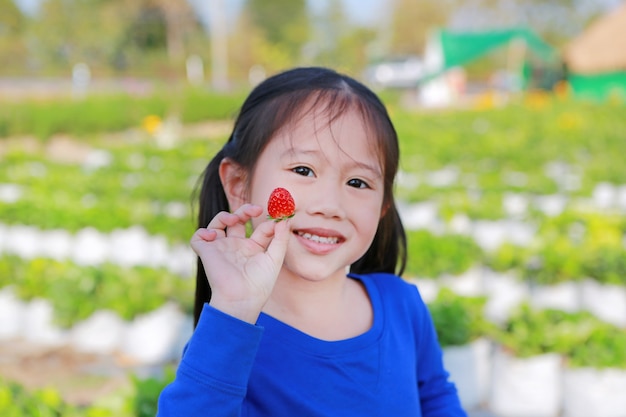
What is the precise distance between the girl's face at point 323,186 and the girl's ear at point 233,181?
0.20 ft

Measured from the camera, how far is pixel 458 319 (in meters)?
3.41

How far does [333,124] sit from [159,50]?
4498cm

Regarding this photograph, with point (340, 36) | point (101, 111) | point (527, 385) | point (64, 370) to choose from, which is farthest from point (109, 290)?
point (340, 36)

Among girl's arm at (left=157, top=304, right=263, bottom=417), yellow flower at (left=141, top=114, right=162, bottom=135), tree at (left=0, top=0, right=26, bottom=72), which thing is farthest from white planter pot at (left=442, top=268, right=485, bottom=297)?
tree at (left=0, top=0, right=26, bottom=72)

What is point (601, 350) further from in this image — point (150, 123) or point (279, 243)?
point (150, 123)

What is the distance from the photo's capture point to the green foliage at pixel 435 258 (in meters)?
4.71

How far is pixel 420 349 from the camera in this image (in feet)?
5.44

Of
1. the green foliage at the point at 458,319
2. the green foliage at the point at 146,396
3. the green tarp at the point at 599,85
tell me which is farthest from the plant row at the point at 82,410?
the green tarp at the point at 599,85

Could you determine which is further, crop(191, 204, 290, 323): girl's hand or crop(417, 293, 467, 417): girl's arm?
crop(417, 293, 467, 417): girl's arm

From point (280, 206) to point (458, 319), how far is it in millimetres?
2368

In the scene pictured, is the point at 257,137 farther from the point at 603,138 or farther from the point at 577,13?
the point at 577,13

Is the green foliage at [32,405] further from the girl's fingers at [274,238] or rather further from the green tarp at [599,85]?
the green tarp at [599,85]

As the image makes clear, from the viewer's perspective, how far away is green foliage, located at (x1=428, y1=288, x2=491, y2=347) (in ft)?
11.2

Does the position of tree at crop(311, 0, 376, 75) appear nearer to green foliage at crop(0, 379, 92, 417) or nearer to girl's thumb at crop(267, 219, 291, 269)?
green foliage at crop(0, 379, 92, 417)
